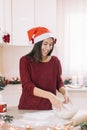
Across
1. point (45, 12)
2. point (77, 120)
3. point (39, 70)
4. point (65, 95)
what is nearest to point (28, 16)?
point (45, 12)

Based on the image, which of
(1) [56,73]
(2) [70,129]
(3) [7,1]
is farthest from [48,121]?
(3) [7,1]

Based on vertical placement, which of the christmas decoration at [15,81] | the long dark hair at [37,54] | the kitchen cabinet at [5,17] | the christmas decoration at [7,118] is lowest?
the christmas decoration at [15,81]

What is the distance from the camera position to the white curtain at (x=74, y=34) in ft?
11.1

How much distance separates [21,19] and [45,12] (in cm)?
33

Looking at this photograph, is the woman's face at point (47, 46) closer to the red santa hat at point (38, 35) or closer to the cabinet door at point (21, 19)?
the red santa hat at point (38, 35)

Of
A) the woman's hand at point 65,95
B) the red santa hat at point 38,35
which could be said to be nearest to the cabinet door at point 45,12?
the red santa hat at point 38,35

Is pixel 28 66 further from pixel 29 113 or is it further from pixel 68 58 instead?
pixel 68 58

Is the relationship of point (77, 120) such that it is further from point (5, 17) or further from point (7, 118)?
point (5, 17)

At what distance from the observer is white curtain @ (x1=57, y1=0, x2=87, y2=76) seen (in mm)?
3398

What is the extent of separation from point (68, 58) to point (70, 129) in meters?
2.31

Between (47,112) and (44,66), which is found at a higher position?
(44,66)

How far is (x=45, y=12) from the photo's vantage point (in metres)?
3.02

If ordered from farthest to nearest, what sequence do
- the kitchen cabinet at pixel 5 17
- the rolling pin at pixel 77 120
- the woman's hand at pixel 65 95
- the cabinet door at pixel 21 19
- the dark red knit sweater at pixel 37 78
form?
the cabinet door at pixel 21 19
the kitchen cabinet at pixel 5 17
the dark red knit sweater at pixel 37 78
the woman's hand at pixel 65 95
the rolling pin at pixel 77 120

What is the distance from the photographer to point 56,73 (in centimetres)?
192
